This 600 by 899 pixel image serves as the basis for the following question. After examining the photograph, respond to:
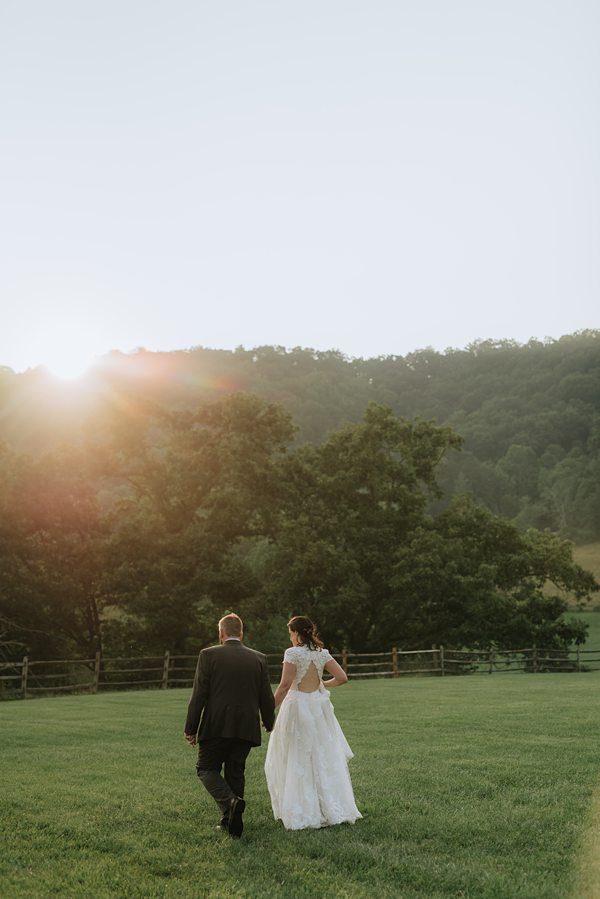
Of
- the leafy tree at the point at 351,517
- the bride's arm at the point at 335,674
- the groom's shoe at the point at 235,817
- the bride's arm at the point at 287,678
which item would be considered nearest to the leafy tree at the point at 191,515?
the leafy tree at the point at 351,517

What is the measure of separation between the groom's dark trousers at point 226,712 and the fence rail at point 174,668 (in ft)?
75.3

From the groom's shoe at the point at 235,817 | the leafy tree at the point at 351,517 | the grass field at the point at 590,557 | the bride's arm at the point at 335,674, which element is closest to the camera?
the groom's shoe at the point at 235,817

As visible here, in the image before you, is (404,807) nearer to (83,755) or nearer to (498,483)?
(83,755)

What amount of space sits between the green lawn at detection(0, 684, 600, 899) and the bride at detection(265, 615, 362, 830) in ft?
0.68

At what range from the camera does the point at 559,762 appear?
11.0 metres

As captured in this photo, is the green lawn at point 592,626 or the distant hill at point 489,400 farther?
the distant hill at point 489,400

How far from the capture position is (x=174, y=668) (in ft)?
106

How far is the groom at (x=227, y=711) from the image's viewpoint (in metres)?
7.72

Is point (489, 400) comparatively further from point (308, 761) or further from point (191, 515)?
point (308, 761)

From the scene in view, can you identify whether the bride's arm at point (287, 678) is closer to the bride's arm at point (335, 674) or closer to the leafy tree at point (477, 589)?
the bride's arm at point (335, 674)

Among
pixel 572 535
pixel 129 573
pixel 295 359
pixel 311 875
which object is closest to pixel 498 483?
pixel 572 535

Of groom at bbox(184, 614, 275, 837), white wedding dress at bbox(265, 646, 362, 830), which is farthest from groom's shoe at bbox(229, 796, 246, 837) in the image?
white wedding dress at bbox(265, 646, 362, 830)

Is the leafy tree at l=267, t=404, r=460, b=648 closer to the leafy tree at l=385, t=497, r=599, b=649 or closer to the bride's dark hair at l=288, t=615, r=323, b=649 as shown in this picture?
the leafy tree at l=385, t=497, r=599, b=649

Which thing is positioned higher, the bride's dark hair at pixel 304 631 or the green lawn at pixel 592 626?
the bride's dark hair at pixel 304 631
